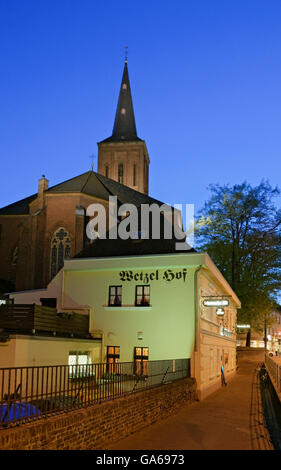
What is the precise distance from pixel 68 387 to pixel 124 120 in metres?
70.1

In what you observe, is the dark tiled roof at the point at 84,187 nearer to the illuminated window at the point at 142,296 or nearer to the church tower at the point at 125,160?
the illuminated window at the point at 142,296

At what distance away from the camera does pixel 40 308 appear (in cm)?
1802

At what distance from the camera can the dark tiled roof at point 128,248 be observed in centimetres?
2299

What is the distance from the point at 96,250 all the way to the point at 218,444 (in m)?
14.3

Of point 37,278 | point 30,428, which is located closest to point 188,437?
point 30,428

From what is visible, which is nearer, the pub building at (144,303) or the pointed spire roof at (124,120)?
the pub building at (144,303)

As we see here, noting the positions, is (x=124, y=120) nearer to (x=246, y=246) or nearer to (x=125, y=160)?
(x=125, y=160)

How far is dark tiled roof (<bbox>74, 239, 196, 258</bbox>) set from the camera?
23.0 metres

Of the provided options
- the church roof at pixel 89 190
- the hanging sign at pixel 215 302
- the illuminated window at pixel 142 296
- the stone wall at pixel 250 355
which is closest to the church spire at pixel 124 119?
the church roof at pixel 89 190

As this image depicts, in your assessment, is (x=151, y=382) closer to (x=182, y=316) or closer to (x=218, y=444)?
(x=218, y=444)

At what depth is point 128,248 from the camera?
79.6ft

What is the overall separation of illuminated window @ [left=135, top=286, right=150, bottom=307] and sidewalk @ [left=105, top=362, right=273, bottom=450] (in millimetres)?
4830

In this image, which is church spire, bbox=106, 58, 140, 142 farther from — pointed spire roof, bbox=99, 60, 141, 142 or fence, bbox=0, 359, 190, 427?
fence, bbox=0, 359, 190, 427

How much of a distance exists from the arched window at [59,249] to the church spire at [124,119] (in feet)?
120
